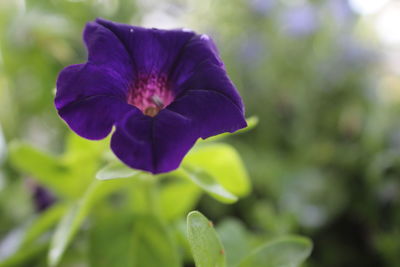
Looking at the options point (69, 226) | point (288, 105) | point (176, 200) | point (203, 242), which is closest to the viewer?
point (203, 242)

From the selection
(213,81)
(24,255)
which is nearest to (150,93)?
(213,81)

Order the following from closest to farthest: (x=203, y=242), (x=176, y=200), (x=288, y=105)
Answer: (x=203, y=242) < (x=176, y=200) < (x=288, y=105)

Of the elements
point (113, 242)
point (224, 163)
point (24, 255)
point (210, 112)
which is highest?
point (210, 112)

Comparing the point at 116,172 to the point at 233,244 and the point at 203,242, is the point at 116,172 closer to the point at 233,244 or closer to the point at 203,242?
the point at 203,242

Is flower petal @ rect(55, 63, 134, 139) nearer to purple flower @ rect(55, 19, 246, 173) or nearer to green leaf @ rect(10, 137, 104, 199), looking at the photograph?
purple flower @ rect(55, 19, 246, 173)

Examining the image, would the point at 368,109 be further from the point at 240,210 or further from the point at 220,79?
the point at 220,79
